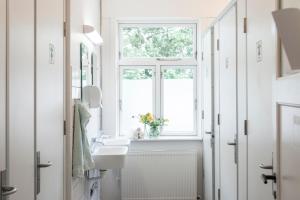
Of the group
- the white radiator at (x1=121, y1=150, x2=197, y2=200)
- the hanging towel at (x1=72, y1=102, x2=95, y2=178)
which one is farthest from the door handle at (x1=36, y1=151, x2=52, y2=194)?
the white radiator at (x1=121, y1=150, x2=197, y2=200)

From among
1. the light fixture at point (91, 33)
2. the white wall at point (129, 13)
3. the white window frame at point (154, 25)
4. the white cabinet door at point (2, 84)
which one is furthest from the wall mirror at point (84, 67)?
the white cabinet door at point (2, 84)

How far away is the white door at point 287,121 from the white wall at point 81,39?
5.24 ft

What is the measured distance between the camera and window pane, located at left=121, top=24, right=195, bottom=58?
452cm

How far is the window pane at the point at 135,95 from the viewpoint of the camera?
177 inches

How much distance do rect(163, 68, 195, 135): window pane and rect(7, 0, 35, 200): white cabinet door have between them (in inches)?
113

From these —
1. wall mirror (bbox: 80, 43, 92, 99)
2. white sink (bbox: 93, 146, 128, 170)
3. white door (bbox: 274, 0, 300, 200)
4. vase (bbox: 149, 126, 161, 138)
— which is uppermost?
wall mirror (bbox: 80, 43, 92, 99)

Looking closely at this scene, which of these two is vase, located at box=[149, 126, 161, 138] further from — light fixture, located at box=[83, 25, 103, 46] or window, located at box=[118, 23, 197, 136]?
light fixture, located at box=[83, 25, 103, 46]

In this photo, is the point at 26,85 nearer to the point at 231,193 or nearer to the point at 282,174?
the point at 282,174

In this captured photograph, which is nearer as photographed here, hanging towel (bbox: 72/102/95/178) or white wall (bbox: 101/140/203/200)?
hanging towel (bbox: 72/102/95/178)

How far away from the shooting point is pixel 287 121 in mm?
1268

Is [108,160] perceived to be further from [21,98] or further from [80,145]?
[21,98]

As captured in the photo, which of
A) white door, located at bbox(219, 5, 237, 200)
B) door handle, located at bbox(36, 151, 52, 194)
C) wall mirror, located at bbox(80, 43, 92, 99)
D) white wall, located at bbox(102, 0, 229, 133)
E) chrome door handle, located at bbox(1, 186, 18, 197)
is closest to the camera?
chrome door handle, located at bbox(1, 186, 18, 197)

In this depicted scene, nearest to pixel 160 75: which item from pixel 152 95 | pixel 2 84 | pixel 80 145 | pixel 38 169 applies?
pixel 152 95

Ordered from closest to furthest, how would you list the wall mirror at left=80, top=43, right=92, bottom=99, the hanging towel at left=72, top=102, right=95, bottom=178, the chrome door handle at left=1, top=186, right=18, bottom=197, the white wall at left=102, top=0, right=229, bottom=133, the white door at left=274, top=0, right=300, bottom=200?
the white door at left=274, top=0, right=300, bottom=200 → the chrome door handle at left=1, top=186, right=18, bottom=197 → the hanging towel at left=72, top=102, right=95, bottom=178 → the wall mirror at left=80, top=43, right=92, bottom=99 → the white wall at left=102, top=0, right=229, bottom=133
